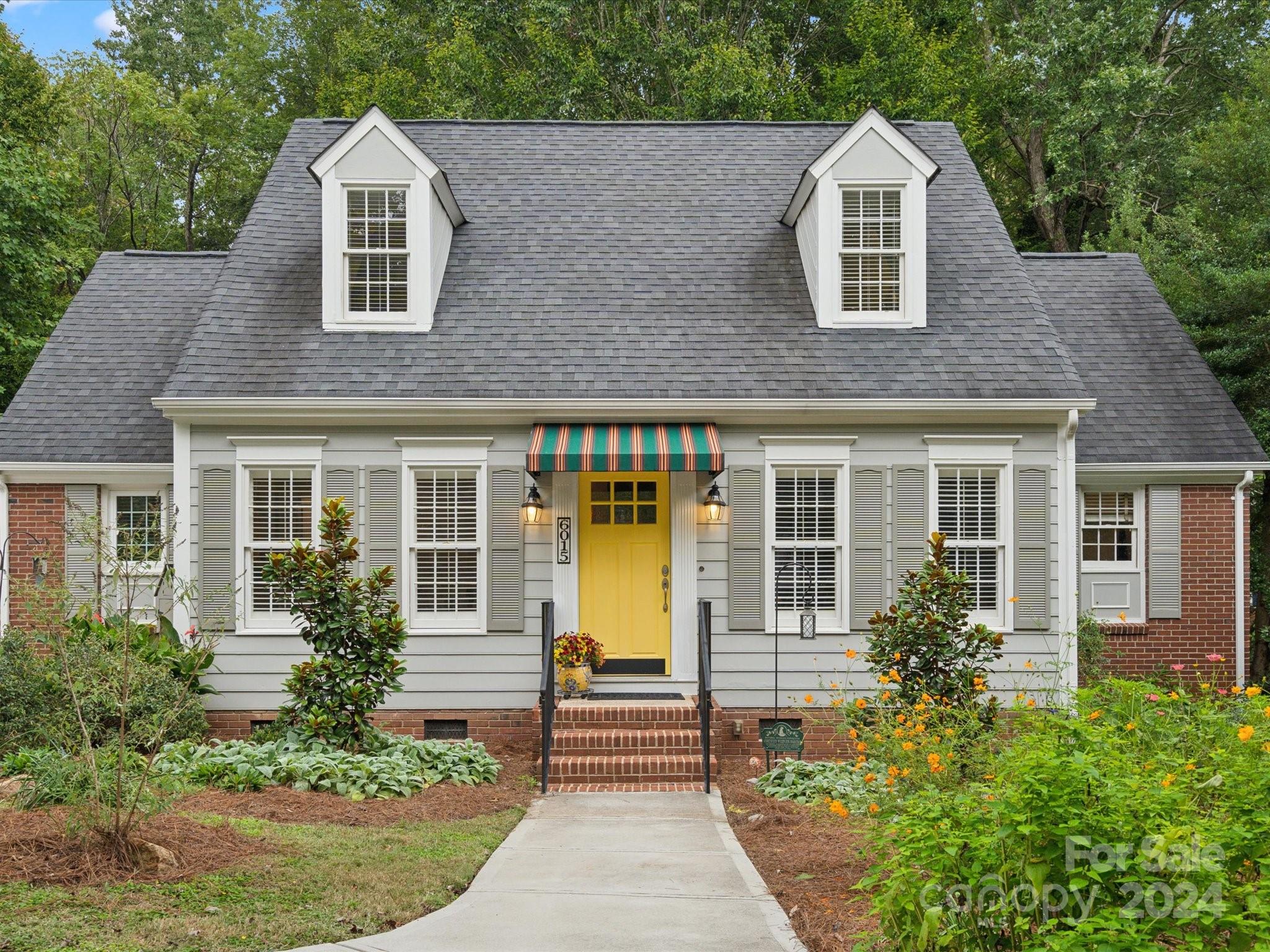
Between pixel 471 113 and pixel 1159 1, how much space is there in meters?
16.4

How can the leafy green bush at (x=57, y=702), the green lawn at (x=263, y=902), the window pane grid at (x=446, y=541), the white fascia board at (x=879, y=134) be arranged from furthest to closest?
the white fascia board at (x=879, y=134), the window pane grid at (x=446, y=541), the leafy green bush at (x=57, y=702), the green lawn at (x=263, y=902)

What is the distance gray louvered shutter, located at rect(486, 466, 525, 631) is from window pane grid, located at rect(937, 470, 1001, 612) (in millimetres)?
4685

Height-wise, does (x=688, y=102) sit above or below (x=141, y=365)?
above

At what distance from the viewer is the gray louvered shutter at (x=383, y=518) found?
11914 mm

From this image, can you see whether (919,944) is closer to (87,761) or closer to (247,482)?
(87,761)

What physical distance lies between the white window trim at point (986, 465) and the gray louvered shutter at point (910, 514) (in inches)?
3.1

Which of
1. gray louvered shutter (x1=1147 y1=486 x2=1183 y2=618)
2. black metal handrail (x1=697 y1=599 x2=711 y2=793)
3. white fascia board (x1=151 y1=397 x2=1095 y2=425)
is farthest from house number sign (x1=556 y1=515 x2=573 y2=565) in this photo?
gray louvered shutter (x1=1147 y1=486 x2=1183 y2=618)

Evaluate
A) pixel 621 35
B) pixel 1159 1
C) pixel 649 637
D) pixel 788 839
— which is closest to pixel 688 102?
pixel 621 35

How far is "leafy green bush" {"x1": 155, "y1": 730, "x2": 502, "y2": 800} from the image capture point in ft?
30.0

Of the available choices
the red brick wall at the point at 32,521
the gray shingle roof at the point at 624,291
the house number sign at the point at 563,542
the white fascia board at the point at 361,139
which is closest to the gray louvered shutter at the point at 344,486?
the gray shingle roof at the point at 624,291

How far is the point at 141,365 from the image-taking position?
14016 mm

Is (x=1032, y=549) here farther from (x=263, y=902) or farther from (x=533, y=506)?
(x=263, y=902)

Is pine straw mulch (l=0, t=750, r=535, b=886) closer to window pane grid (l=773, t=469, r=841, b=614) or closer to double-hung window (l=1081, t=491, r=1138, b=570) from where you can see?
window pane grid (l=773, t=469, r=841, b=614)

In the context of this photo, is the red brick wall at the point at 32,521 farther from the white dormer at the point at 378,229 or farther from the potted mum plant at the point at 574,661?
the potted mum plant at the point at 574,661
